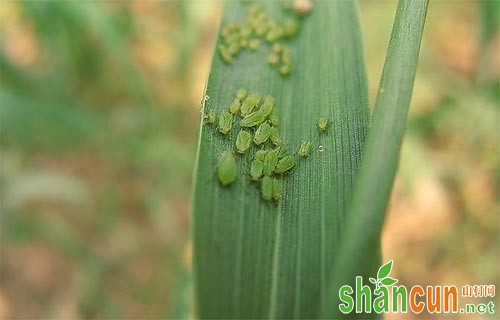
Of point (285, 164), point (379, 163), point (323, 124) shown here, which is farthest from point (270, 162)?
point (379, 163)

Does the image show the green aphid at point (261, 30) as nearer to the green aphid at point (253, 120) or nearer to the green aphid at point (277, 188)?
the green aphid at point (253, 120)

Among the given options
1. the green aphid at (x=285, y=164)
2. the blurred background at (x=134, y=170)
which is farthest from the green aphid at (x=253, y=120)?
the blurred background at (x=134, y=170)

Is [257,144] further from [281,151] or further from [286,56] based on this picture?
[286,56]

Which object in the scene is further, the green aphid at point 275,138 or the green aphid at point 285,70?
the green aphid at point 285,70

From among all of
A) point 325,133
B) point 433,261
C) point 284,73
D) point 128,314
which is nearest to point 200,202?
point 325,133

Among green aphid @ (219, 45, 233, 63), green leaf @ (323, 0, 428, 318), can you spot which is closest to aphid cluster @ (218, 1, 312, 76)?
green aphid @ (219, 45, 233, 63)
